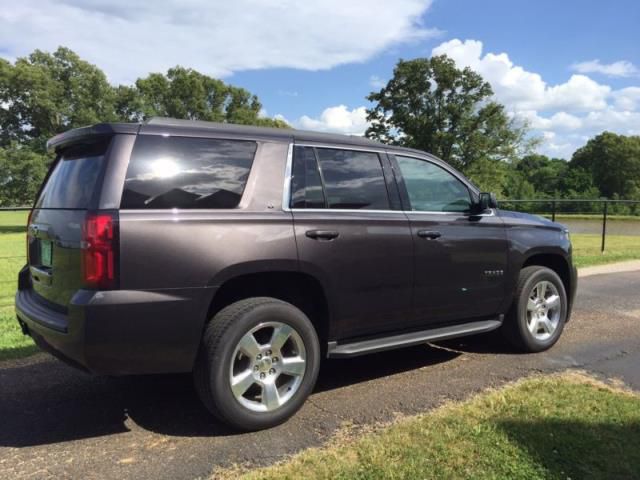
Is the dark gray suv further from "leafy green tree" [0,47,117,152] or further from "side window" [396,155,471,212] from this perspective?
"leafy green tree" [0,47,117,152]

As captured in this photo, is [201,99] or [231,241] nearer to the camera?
[231,241]

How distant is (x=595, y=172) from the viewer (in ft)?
266

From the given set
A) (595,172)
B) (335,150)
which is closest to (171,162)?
(335,150)

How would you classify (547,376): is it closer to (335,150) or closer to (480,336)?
(480,336)

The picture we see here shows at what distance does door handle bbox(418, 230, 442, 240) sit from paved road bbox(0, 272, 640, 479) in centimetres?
115

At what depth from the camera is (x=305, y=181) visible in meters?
3.88

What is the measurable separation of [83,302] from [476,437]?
239 centimetres

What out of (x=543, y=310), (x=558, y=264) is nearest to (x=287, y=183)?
(x=543, y=310)

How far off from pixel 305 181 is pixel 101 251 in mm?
1453

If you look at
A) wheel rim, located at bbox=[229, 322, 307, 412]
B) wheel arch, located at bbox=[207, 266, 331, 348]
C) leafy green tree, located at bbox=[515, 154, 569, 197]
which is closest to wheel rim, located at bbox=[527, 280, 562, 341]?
wheel arch, located at bbox=[207, 266, 331, 348]

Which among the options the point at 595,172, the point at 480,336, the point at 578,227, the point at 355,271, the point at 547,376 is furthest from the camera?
the point at 595,172

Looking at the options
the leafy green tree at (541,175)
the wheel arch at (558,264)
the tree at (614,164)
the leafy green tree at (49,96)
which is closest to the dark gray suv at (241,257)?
the wheel arch at (558,264)

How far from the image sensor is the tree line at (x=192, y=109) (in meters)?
41.7

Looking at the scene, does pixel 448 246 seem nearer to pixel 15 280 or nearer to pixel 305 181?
pixel 305 181
